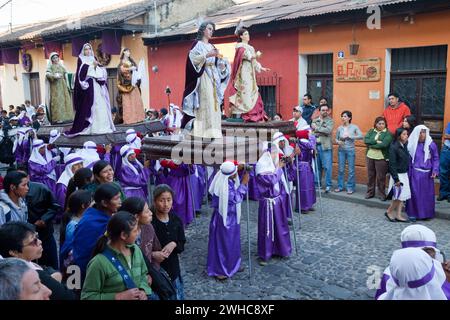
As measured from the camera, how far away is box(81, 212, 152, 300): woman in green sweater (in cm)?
303

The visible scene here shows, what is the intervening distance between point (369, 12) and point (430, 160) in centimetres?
328

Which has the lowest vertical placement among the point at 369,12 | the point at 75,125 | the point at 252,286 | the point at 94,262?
the point at 252,286

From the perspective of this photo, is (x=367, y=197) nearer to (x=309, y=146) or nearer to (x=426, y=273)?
(x=309, y=146)

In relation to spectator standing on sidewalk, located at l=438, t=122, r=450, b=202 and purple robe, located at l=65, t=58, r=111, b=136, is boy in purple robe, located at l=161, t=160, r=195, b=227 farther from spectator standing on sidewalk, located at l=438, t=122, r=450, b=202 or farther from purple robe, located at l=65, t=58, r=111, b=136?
spectator standing on sidewalk, located at l=438, t=122, r=450, b=202

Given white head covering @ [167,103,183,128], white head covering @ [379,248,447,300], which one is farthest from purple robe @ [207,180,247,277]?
white head covering @ [167,103,183,128]

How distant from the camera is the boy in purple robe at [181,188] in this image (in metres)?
7.79

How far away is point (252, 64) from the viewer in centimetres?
871

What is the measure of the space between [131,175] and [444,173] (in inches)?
224

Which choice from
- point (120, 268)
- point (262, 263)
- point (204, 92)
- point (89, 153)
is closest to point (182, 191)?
point (89, 153)

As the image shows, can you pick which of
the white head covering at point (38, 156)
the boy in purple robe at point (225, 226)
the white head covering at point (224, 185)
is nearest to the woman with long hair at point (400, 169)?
the boy in purple robe at point (225, 226)

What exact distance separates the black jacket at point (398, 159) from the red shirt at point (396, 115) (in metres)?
1.33
